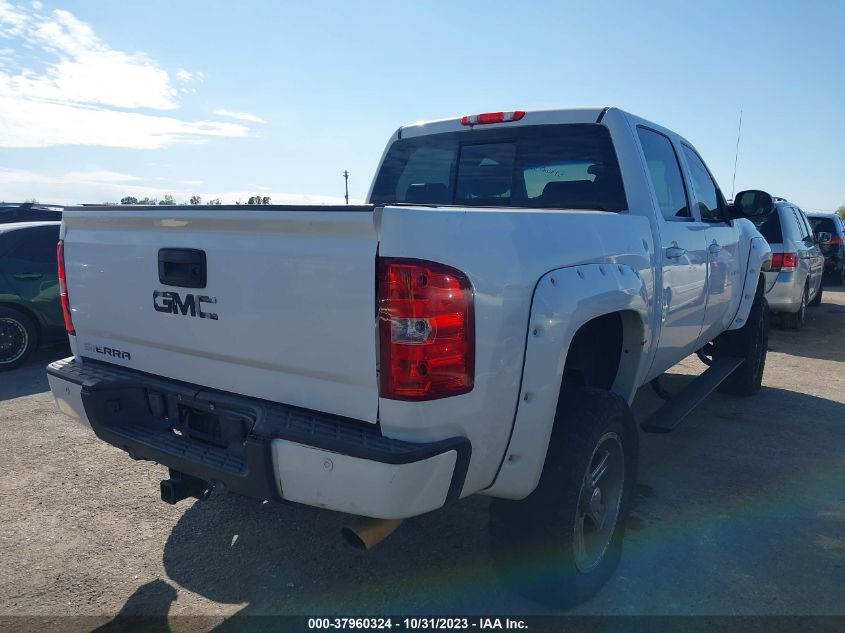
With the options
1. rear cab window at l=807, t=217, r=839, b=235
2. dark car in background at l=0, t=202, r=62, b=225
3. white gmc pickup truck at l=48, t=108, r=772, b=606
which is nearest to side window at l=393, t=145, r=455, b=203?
white gmc pickup truck at l=48, t=108, r=772, b=606

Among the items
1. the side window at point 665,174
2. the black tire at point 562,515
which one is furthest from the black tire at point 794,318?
the black tire at point 562,515

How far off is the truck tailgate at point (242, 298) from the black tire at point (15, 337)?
4.65 m

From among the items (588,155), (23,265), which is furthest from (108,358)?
(23,265)

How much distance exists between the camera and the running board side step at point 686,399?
3548 mm

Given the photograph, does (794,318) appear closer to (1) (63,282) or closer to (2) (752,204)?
(2) (752,204)

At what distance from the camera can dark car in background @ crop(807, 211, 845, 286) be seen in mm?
13859

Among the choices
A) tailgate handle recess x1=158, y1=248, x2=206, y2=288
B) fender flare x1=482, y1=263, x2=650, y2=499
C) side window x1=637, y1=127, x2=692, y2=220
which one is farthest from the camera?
side window x1=637, y1=127, x2=692, y2=220

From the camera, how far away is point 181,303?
8.34 ft

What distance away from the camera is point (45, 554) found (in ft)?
10.2

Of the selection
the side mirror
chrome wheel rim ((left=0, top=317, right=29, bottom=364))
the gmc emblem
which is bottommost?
chrome wheel rim ((left=0, top=317, right=29, bottom=364))

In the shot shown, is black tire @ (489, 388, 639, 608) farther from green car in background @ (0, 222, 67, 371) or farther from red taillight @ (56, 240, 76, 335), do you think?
green car in background @ (0, 222, 67, 371)

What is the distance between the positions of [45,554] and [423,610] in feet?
6.27

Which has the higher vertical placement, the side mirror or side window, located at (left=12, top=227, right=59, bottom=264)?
the side mirror

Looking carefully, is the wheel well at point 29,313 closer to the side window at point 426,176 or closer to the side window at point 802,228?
the side window at point 426,176
